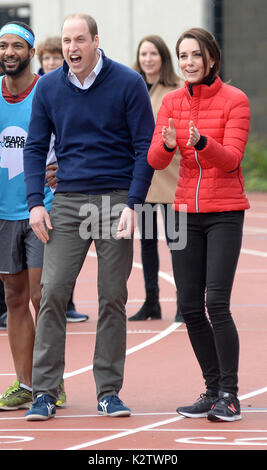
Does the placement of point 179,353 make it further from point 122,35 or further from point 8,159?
point 122,35

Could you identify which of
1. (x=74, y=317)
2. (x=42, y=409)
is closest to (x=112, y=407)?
(x=42, y=409)

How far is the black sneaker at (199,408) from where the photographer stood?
6605 mm

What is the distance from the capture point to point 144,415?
6.68 metres

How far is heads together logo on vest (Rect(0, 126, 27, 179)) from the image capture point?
7055 mm

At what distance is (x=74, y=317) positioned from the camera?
34.1ft

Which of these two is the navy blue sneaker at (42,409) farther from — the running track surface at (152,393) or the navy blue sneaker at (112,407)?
the navy blue sneaker at (112,407)

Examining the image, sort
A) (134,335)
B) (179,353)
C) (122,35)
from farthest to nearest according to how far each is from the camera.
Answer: (122,35) → (134,335) → (179,353)

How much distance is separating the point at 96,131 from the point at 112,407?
162cm

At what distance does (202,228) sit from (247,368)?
190 centimetres

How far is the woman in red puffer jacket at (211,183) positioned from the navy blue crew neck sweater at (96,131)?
157 mm

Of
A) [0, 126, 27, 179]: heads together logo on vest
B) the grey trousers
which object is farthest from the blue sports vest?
the grey trousers

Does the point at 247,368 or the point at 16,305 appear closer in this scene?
the point at 16,305

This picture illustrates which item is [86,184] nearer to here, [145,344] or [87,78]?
[87,78]
